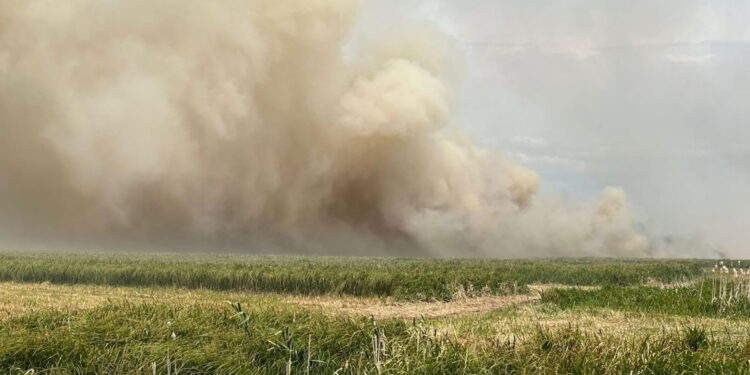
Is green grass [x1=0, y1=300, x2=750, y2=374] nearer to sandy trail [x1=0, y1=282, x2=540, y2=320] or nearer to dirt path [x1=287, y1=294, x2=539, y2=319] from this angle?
sandy trail [x1=0, y1=282, x2=540, y2=320]

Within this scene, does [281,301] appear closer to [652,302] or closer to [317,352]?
[652,302]

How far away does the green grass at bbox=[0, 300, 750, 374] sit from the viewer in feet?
26.9

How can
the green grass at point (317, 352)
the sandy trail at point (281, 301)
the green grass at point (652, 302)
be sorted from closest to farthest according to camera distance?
1. the green grass at point (317, 352)
2. the green grass at point (652, 302)
3. the sandy trail at point (281, 301)

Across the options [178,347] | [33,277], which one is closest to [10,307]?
[178,347]

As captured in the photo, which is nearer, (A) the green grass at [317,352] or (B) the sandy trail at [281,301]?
(A) the green grass at [317,352]

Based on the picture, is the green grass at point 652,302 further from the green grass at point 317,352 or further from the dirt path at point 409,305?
the green grass at point 317,352

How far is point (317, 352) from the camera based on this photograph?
29.1 feet

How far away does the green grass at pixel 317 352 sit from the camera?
820 cm

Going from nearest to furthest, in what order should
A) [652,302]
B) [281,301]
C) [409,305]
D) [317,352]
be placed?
[317,352] → [652,302] → [281,301] → [409,305]

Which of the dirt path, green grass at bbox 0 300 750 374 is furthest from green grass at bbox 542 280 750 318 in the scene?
green grass at bbox 0 300 750 374

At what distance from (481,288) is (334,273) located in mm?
6138

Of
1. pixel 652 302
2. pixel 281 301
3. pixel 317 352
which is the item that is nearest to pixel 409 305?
pixel 281 301

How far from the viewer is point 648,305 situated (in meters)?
20.5

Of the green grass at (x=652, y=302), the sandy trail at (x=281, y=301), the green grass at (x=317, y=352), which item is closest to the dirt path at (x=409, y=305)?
the sandy trail at (x=281, y=301)
